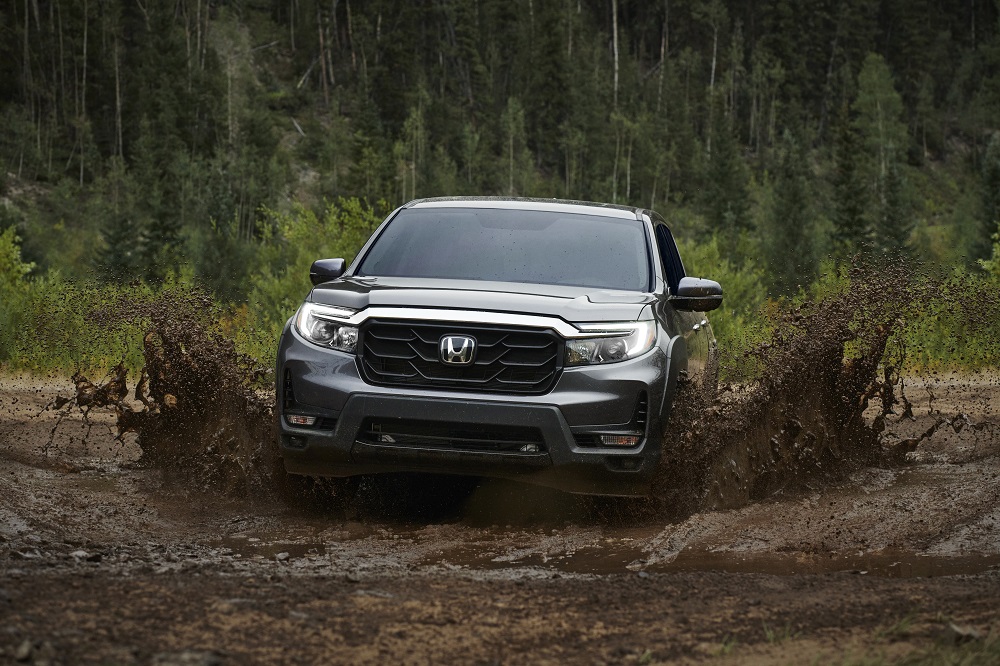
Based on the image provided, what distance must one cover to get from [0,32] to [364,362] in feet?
214

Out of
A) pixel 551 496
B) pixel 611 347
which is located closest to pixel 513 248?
pixel 611 347

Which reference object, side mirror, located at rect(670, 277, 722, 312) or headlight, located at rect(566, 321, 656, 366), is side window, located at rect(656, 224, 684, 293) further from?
headlight, located at rect(566, 321, 656, 366)

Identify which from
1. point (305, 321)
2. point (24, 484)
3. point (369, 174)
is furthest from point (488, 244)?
point (369, 174)

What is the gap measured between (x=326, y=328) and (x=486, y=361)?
2.98ft

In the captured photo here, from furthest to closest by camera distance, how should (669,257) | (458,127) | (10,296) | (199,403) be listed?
Result: 1. (458,127)
2. (10,296)
3. (199,403)
4. (669,257)

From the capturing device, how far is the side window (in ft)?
24.8

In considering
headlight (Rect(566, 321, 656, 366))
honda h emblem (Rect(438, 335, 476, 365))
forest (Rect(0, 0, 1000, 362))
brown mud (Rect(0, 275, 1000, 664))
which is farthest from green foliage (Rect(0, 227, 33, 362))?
headlight (Rect(566, 321, 656, 366))

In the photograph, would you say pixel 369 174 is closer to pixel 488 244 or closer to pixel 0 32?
pixel 0 32

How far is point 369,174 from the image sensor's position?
54.2 meters

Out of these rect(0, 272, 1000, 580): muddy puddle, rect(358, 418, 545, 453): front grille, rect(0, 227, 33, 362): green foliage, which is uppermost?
rect(358, 418, 545, 453): front grille

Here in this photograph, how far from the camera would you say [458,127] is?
67.3 m

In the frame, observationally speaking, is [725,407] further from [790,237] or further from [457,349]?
[790,237]

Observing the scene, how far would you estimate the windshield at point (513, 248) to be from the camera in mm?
7074

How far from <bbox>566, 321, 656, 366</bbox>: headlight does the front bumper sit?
0.16 feet
